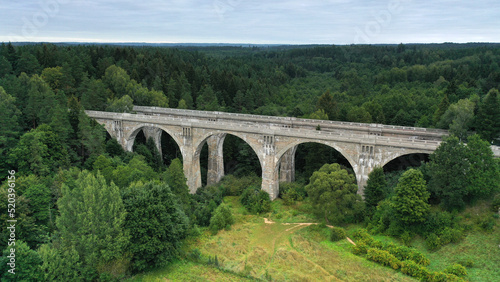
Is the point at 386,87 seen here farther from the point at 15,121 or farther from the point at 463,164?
the point at 15,121

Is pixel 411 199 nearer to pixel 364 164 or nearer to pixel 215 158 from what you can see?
pixel 364 164

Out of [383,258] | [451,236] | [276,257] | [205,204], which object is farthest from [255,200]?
[451,236]

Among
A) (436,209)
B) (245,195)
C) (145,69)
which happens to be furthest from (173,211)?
(145,69)

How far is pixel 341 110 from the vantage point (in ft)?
240

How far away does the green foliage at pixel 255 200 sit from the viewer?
5172 cm

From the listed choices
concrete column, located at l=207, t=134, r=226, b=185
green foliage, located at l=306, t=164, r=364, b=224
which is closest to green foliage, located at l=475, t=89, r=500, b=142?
green foliage, located at l=306, t=164, r=364, b=224

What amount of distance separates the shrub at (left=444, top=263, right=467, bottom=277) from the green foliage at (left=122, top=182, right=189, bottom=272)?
24835mm

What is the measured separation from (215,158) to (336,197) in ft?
89.4

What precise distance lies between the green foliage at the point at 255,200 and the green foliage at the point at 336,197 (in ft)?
31.3

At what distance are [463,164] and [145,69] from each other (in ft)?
269

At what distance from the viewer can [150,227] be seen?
31.5 m

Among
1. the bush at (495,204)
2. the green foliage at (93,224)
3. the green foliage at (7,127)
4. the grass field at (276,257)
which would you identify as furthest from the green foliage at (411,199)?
the green foliage at (7,127)

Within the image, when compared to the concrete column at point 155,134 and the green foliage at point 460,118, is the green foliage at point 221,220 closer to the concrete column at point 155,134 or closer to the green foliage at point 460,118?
the concrete column at point 155,134

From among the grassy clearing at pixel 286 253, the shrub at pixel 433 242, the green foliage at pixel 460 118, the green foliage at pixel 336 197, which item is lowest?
the grassy clearing at pixel 286 253
